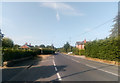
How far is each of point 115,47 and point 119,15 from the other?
29.1m

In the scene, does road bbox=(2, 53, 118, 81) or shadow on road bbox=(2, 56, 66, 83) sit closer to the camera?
road bbox=(2, 53, 118, 81)

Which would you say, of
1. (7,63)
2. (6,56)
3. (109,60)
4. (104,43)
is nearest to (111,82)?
(7,63)

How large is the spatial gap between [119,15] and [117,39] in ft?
93.1

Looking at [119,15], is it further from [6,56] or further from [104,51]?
[6,56]

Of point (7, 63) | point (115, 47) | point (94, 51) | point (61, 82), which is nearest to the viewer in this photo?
point (61, 82)

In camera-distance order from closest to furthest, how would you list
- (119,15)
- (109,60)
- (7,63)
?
(7,63), (109,60), (119,15)

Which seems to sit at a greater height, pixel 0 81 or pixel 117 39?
pixel 117 39

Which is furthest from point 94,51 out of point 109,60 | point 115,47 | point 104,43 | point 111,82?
point 111,82

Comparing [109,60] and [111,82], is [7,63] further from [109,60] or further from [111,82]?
[109,60]

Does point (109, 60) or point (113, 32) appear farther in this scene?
point (113, 32)

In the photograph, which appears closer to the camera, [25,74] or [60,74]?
[60,74]

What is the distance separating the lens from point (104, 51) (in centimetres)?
1922

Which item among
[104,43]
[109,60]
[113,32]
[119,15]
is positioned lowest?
[109,60]

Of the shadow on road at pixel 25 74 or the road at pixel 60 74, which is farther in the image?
the shadow on road at pixel 25 74
